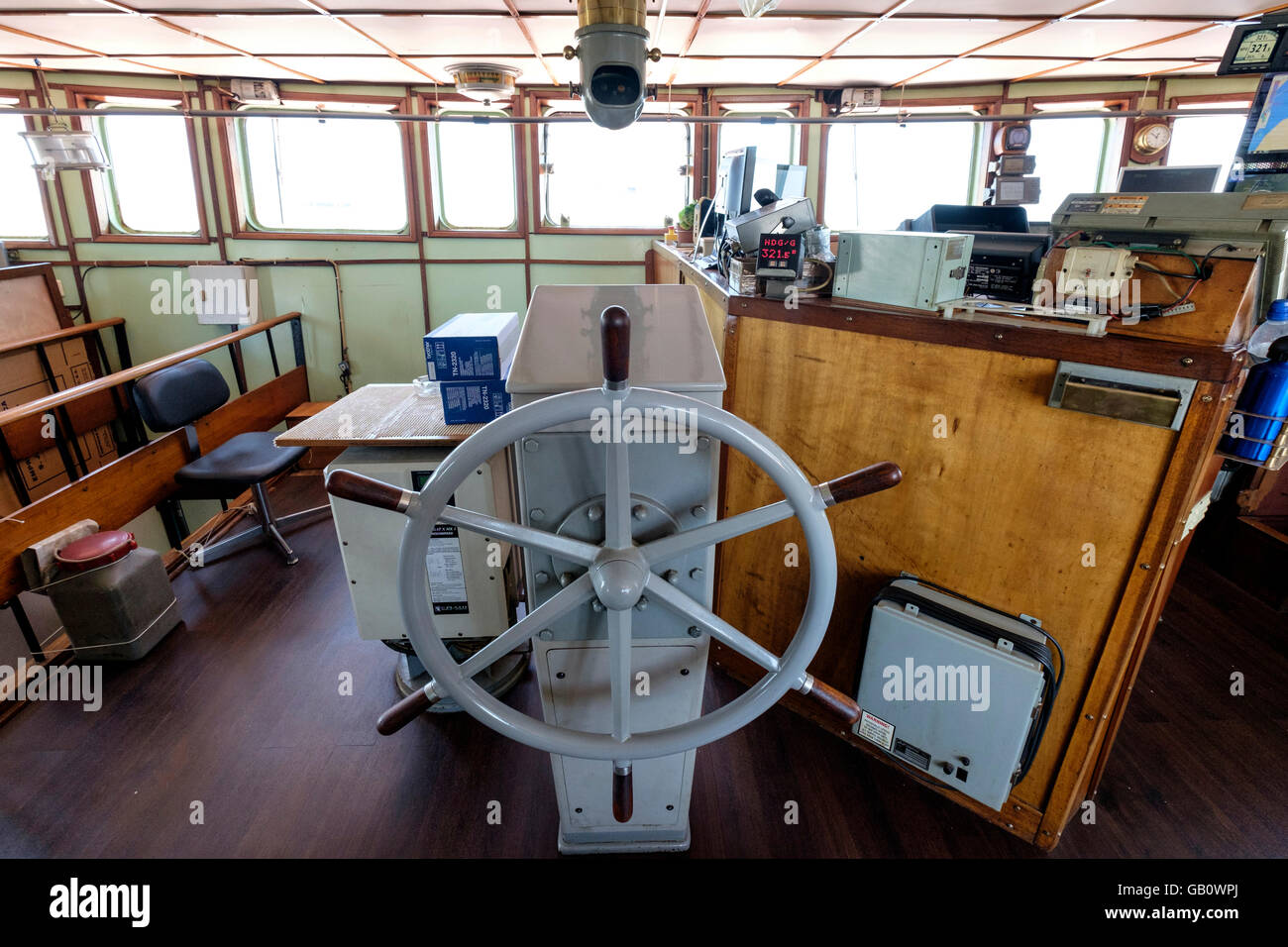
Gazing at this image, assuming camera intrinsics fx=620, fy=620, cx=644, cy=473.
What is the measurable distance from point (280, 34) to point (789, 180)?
2.67m

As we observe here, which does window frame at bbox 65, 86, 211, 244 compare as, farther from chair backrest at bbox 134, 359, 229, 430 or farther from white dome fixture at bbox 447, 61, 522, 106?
chair backrest at bbox 134, 359, 229, 430

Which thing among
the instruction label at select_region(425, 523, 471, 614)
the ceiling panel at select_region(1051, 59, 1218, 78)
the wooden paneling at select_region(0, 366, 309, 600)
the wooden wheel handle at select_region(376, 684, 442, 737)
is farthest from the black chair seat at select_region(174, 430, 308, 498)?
the ceiling panel at select_region(1051, 59, 1218, 78)

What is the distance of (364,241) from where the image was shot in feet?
15.4

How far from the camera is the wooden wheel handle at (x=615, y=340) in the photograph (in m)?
0.74

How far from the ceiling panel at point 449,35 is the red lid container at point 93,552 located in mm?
2491

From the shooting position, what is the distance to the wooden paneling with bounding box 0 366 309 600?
198 centimetres

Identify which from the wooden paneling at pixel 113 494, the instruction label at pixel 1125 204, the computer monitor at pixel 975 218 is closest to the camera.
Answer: the instruction label at pixel 1125 204

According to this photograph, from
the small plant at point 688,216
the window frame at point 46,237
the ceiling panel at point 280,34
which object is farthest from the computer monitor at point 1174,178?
the window frame at point 46,237

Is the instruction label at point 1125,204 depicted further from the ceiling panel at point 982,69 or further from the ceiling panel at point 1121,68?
the ceiling panel at point 1121,68

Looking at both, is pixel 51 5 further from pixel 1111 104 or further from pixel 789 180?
pixel 1111 104

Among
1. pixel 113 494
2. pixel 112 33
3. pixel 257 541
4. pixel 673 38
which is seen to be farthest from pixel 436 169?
pixel 113 494

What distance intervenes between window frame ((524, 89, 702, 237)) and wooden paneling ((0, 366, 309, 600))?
2.53 m
